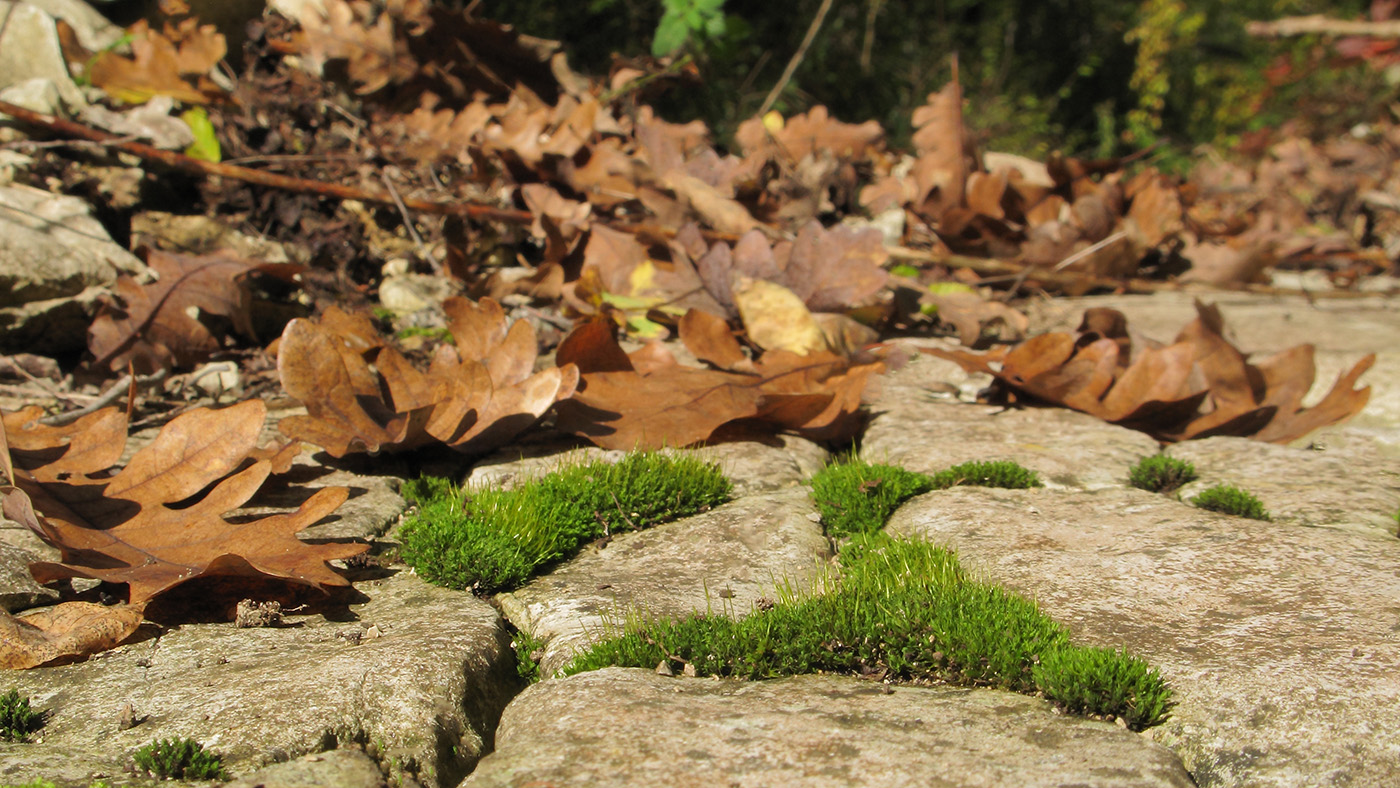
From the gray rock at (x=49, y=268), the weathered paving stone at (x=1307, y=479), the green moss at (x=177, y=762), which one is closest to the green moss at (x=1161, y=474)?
the weathered paving stone at (x=1307, y=479)

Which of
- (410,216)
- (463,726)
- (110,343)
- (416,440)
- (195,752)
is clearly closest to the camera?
(195,752)

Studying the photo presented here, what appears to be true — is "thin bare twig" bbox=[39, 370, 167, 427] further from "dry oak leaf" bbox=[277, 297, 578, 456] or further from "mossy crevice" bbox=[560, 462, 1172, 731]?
"mossy crevice" bbox=[560, 462, 1172, 731]

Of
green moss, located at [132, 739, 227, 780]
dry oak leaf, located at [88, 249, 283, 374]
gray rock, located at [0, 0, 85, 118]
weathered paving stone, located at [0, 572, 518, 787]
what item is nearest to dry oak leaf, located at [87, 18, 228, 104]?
gray rock, located at [0, 0, 85, 118]

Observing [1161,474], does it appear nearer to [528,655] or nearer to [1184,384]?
[1184,384]

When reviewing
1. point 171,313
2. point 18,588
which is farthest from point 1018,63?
point 18,588

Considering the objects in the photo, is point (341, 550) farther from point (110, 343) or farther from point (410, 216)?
point (410, 216)

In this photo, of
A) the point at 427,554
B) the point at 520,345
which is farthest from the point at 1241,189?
the point at 427,554
